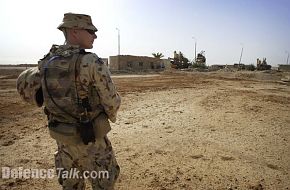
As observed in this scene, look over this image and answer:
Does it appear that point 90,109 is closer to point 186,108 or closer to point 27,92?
point 27,92

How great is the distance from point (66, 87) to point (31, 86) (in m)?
0.38

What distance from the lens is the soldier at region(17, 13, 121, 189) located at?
2.13 m

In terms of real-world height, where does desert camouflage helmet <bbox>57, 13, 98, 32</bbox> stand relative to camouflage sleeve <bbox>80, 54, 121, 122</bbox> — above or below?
above

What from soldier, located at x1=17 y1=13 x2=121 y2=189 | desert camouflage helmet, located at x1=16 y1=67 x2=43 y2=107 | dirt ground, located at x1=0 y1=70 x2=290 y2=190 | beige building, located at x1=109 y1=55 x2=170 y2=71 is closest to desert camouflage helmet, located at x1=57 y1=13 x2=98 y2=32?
soldier, located at x1=17 y1=13 x2=121 y2=189

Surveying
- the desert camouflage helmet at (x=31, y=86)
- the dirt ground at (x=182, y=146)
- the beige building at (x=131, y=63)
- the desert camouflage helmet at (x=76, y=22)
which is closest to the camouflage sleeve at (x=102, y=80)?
the desert camouflage helmet at (x=76, y=22)

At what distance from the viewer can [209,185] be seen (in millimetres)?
3742

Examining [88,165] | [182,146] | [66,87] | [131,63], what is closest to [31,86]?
[66,87]

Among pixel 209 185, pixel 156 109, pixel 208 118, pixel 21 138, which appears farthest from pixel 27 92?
pixel 156 109

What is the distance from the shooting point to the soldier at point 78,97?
84.0 inches

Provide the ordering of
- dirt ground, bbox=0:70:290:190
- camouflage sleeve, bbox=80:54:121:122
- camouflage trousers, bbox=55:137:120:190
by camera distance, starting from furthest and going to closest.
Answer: dirt ground, bbox=0:70:290:190, camouflage trousers, bbox=55:137:120:190, camouflage sleeve, bbox=80:54:121:122

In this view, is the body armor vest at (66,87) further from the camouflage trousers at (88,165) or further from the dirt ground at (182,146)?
the dirt ground at (182,146)

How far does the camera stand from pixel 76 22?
218 cm

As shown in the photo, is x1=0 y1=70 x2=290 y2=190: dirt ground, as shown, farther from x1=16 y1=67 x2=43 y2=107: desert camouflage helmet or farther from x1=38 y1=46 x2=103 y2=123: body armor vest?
x1=38 y1=46 x2=103 y2=123: body armor vest

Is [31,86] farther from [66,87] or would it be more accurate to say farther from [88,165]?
[88,165]
